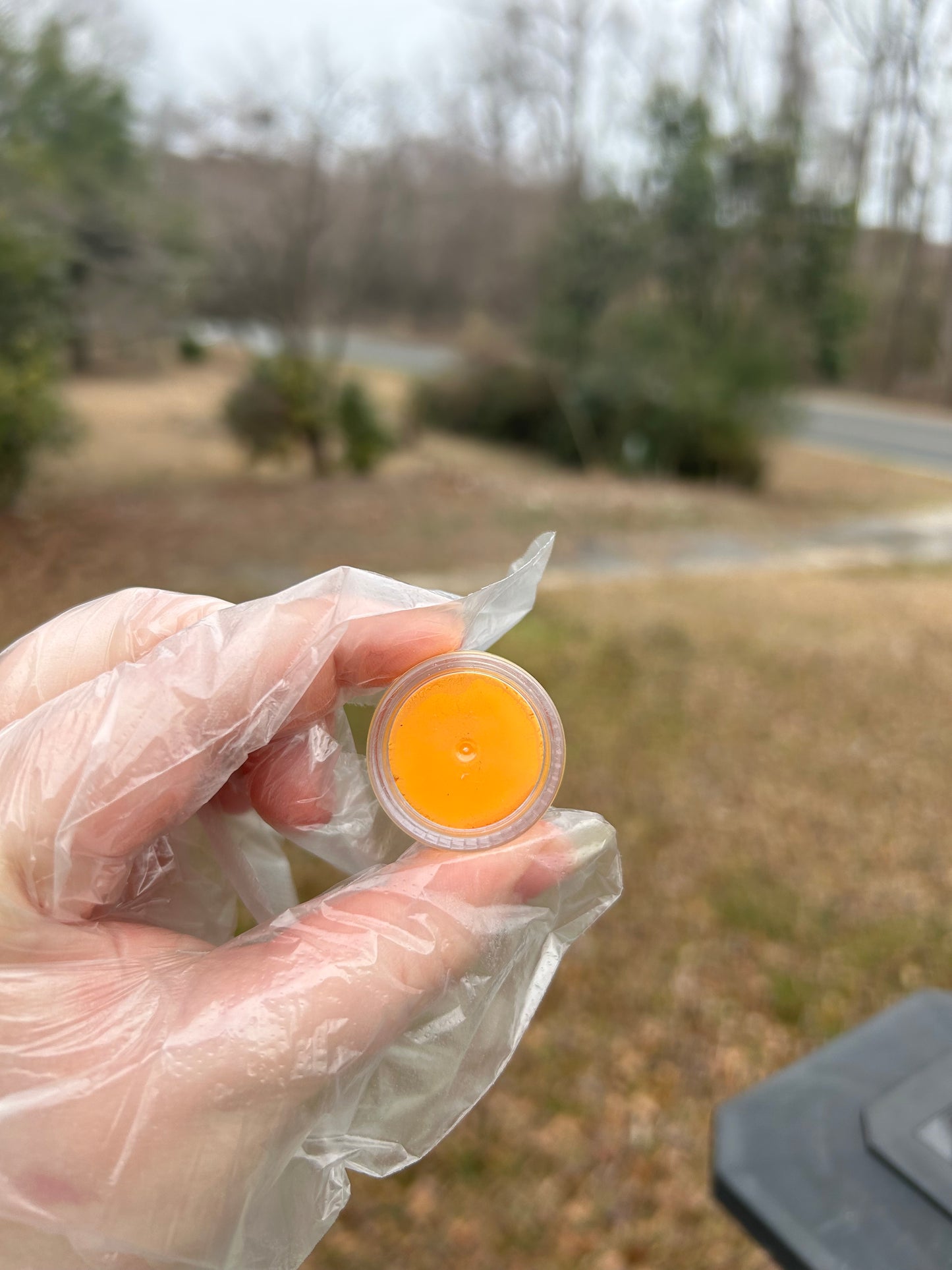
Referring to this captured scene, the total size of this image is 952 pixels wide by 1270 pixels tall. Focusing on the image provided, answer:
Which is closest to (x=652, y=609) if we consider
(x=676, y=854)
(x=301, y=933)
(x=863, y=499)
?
(x=676, y=854)

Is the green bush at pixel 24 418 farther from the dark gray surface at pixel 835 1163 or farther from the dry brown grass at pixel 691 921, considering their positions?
the dark gray surface at pixel 835 1163

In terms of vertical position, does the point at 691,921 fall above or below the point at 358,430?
below

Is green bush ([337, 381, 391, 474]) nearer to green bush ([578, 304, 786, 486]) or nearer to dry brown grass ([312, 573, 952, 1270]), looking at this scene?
green bush ([578, 304, 786, 486])

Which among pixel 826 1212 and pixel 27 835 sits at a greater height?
pixel 27 835

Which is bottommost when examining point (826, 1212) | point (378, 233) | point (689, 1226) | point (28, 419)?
point (689, 1226)

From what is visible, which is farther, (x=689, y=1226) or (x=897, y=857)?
(x=897, y=857)

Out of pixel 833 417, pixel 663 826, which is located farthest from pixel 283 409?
pixel 833 417

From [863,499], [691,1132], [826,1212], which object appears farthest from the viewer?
[863,499]

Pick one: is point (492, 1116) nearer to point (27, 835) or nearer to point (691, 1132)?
point (691, 1132)

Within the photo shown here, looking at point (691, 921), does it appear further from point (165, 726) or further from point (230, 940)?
point (165, 726)
